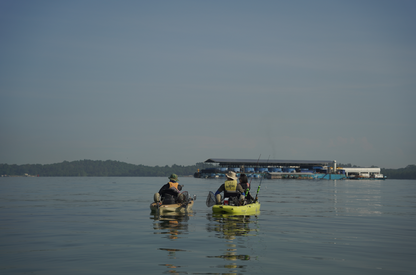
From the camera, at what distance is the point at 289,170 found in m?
187

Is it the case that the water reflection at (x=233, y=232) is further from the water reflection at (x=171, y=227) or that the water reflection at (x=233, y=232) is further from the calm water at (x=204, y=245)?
the water reflection at (x=171, y=227)

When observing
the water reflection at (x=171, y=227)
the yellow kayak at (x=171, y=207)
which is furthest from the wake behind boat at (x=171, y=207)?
the water reflection at (x=171, y=227)

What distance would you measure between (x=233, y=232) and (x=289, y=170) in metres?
173

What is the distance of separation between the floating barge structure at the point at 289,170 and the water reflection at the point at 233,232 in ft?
511

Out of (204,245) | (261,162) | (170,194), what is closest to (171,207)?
(170,194)

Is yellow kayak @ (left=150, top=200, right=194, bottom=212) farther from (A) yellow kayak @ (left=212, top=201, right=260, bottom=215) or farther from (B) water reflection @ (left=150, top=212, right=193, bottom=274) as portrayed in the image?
(A) yellow kayak @ (left=212, top=201, right=260, bottom=215)

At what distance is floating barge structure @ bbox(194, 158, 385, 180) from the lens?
593 ft

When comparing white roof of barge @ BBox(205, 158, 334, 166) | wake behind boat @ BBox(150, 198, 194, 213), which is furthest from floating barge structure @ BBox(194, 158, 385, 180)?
wake behind boat @ BBox(150, 198, 194, 213)

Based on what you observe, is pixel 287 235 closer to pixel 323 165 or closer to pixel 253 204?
pixel 253 204

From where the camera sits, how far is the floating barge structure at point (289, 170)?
18062cm

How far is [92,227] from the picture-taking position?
65.7 feet

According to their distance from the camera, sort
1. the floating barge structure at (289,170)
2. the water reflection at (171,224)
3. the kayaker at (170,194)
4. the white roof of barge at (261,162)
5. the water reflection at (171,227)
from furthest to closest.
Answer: the white roof of barge at (261,162) < the floating barge structure at (289,170) < the kayaker at (170,194) < the water reflection at (171,224) < the water reflection at (171,227)

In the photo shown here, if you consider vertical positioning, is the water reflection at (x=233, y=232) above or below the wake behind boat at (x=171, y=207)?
below

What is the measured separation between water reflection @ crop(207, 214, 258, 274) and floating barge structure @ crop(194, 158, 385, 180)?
511ft
